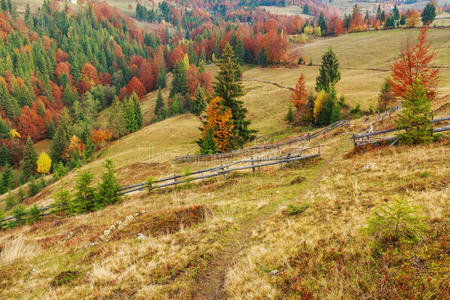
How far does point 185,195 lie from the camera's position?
18.0 metres

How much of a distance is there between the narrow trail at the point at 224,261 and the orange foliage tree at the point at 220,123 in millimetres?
22260

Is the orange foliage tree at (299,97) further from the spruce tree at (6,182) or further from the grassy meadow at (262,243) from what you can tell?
the spruce tree at (6,182)

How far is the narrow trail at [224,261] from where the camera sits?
21.2 feet

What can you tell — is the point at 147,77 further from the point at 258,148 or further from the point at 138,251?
the point at 138,251

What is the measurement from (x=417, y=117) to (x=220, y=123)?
75.6 ft

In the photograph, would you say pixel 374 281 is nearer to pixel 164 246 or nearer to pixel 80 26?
pixel 164 246

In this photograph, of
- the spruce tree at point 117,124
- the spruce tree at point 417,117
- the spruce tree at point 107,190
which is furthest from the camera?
the spruce tree at point 117,124

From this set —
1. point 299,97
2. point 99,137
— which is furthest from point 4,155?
point 299,97

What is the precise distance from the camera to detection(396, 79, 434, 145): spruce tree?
45.6 ft

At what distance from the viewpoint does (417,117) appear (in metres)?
14.4

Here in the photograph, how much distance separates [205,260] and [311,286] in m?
3.73

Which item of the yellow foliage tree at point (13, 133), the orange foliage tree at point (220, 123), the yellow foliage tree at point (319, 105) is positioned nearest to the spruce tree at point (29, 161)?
the yellow foliage tree at point (13, 133)

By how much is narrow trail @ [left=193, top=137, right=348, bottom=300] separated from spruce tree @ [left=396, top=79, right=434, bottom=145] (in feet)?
33.2

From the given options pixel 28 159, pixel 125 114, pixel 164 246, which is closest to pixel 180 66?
pixel 125 114
